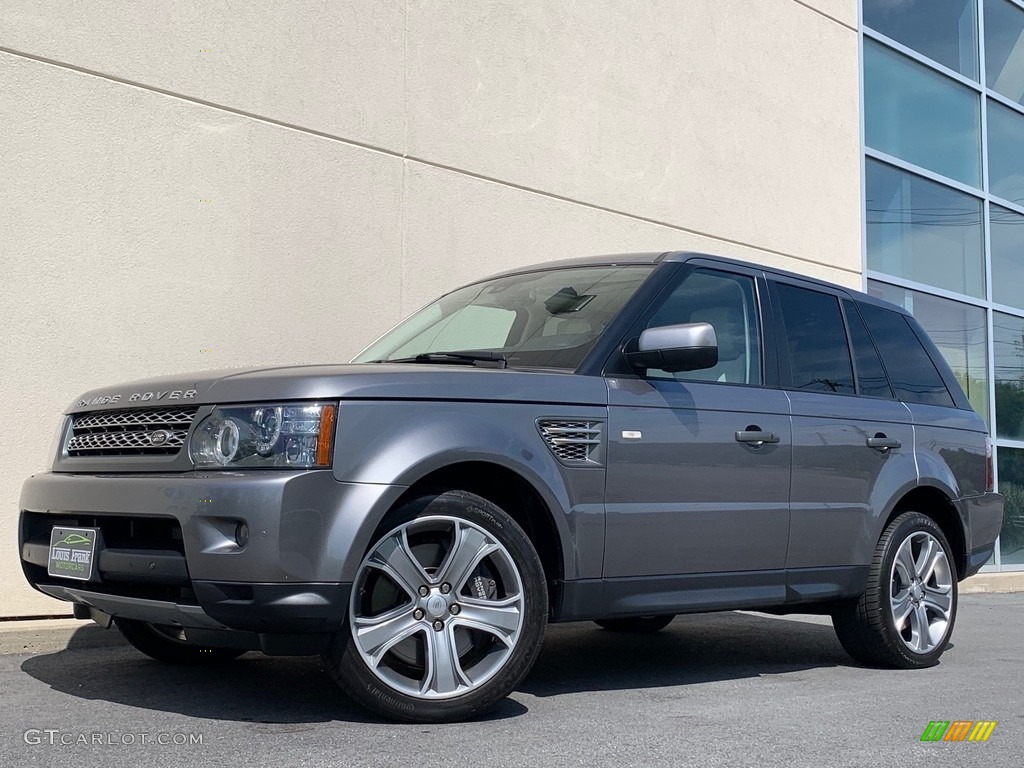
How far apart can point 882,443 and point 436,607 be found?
9.07 ft

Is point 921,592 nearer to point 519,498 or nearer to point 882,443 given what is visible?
Result: point 882,443

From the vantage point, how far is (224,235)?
23.8 feet

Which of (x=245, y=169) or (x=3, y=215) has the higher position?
(x=245, y=169)

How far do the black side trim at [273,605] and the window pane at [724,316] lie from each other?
1928mm

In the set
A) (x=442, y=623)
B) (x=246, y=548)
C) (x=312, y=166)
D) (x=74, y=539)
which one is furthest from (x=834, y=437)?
(x=312, y=166)

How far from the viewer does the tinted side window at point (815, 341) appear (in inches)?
228

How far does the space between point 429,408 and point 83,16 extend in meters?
3.83

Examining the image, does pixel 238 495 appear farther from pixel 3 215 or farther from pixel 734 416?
pixel 3 215

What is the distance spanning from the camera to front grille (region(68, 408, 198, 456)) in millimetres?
4180

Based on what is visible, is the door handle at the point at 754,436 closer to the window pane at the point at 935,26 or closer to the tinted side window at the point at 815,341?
the tinted side window at the point at 815,341

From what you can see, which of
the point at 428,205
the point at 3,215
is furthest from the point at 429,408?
the point at 428,205

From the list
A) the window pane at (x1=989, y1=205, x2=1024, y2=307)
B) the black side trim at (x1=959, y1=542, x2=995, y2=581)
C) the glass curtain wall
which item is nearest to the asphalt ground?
the black side trim at (x1=959, y1=542, x2=995, y2=581)

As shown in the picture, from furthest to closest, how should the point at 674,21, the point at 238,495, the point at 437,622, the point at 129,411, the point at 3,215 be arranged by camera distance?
the point at 674,21 < the point at 3,215 < the point at 129,411 < the point at 437,622 < the point at 238,495

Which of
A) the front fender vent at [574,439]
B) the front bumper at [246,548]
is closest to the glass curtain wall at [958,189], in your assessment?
the front fender vent at [574,439]
